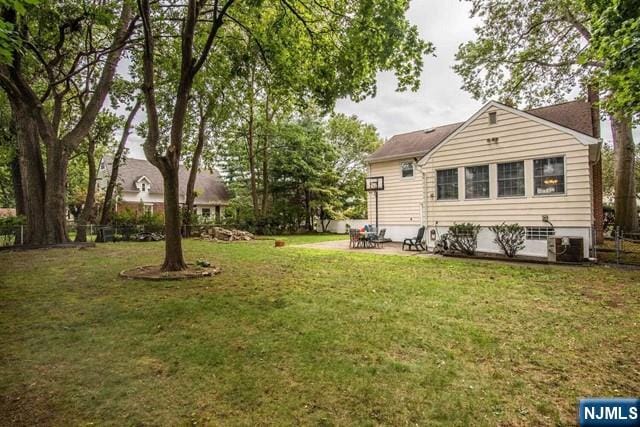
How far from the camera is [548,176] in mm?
10492

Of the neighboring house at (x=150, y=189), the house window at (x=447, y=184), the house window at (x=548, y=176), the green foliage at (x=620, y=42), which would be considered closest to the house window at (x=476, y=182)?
the house window at (x=447, y=184)

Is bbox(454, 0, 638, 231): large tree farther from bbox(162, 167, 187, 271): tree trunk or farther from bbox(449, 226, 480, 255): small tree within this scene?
bbox(162, 167, 187, 271): tree trunk

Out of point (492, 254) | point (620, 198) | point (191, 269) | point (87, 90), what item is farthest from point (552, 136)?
point (87, 90)

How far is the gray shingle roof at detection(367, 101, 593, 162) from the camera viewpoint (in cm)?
1091

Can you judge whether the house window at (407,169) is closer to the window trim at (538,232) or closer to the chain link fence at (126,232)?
the window trim at (538,232)

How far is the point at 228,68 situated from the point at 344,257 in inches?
303

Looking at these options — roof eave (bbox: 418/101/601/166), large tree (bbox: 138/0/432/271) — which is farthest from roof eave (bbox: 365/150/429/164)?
large tree (bbox: 138/0/432/271)

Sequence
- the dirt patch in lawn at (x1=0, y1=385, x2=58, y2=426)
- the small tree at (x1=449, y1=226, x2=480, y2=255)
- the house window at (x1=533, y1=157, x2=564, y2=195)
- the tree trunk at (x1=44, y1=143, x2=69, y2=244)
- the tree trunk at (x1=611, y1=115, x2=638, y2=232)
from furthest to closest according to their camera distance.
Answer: the tree trunk at (x1=611, y1=115, x2=638, y2=232) < the tree trunk at (x1=44, y1=143, x2=69, y2=244) < the small tree at (x1=449, y1=226, x2=480, y2=255) < the house window at (x1=533, y1=157, x2=564, y2=195) < the dirt patch in lawn at (x1=0, y1=385, x2=58, y2=426)

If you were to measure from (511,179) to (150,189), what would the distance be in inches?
1294

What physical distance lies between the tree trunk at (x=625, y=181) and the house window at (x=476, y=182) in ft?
24.7

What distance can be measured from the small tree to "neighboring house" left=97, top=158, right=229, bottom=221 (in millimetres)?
23253

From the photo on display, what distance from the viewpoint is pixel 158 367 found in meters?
3.27

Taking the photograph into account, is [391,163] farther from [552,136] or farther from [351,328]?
[351,328]

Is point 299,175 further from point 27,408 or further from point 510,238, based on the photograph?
point 27,408
